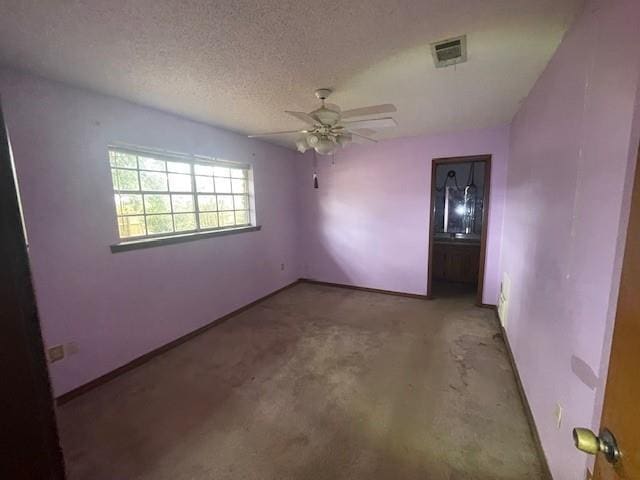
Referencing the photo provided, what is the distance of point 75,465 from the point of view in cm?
157

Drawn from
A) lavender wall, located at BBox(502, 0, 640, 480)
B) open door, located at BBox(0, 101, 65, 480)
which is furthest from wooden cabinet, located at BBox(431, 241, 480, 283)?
open door, located at BBox(0, 101, 65, 480)

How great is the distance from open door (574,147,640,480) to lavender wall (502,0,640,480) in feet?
0.99

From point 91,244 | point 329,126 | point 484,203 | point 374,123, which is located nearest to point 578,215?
point 374,123

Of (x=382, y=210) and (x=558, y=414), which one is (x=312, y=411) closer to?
(x=558, y=414)

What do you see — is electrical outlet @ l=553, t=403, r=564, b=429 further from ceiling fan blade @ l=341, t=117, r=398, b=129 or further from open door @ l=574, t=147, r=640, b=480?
ceiling fan blade @ l=341, t=117, r=398, b=129

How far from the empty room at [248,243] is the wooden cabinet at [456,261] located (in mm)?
882

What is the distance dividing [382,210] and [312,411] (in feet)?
9.52

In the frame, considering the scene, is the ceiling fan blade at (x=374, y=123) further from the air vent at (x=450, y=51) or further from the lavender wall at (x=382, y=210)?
the lavender wall at (x=382, y=210)

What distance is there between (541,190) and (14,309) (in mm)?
2402

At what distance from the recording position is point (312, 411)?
195cm

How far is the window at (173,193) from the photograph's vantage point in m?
2.46

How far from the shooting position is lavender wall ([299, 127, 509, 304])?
357 centimetres

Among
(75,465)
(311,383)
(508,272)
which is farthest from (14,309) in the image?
(508,272)

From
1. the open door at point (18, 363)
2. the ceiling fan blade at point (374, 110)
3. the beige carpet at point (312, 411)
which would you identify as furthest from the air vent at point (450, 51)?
the beige carpet at point (312, 411)
